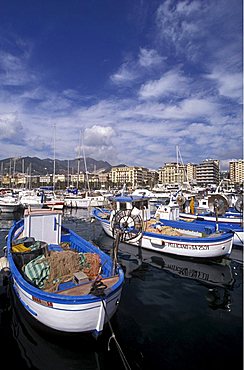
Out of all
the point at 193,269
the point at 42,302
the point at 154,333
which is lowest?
the point at 154,333

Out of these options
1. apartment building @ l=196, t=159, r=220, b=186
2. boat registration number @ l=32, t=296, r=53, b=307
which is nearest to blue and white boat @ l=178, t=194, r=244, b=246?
boat registration number @ l=32, t=296, r=53, b=307

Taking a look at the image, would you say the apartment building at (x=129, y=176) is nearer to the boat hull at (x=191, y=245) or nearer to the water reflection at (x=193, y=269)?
the boat hull at (x=191, y=245)

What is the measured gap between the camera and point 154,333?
6.58 metres

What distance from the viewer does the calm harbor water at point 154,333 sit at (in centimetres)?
553

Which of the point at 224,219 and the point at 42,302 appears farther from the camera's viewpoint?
the point at 224,219

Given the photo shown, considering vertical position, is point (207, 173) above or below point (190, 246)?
above

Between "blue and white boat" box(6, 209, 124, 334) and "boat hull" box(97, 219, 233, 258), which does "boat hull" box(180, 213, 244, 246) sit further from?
"blue and white boat" box(6, 209, 124, 334)

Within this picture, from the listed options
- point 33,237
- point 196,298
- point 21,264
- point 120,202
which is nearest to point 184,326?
point 196,298

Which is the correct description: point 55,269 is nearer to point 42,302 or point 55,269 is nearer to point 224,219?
point 42,302

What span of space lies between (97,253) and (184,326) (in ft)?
12.7

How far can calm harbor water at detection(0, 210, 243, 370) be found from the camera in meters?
5.53

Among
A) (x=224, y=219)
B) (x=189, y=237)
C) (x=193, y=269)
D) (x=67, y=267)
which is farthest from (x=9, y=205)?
(x=67, y=267)

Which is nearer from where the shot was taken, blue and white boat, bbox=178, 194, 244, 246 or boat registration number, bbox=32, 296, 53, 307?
boat registration number, bbox=32, 296, 53, 307

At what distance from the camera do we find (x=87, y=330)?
564cm
